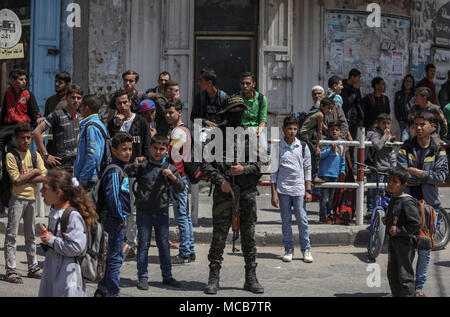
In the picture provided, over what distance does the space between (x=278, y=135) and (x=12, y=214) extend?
20.7 ft

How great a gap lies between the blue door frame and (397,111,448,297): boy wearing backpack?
791cm

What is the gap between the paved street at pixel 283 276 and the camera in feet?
25.2

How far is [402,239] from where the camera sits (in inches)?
280

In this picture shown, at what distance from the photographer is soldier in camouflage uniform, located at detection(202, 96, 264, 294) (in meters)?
7.71

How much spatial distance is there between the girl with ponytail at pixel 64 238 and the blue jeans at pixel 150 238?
82.0 inches

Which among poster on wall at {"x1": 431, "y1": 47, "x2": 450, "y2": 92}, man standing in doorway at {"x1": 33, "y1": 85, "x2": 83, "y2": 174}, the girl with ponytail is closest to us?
the girl with ponytail

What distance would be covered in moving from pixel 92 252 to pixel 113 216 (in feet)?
4.67

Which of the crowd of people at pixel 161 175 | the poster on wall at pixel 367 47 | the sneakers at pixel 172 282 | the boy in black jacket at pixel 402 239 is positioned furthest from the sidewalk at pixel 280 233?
the poster on wall at pixel 367 47

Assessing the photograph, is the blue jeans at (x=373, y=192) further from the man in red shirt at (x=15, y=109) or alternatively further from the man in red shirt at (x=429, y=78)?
the man in red shirt at (x=15, y=109)

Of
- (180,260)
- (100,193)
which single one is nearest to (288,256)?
(180,260)

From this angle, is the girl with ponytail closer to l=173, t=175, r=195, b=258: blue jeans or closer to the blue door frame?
l=173, t=175, r=195, b=258: blue jeans

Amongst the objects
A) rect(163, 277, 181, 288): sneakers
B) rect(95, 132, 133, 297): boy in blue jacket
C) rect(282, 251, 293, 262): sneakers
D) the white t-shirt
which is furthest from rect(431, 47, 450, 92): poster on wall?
rect(95, 132, 133, 297): boy in blue jacket
